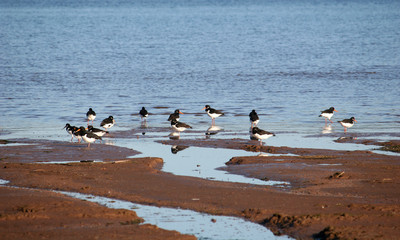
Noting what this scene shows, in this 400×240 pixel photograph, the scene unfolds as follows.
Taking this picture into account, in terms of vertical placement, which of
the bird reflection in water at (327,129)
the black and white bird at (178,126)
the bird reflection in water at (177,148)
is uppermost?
the black and white bird at (178,126)

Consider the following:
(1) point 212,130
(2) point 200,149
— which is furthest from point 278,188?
(1) point 212,130

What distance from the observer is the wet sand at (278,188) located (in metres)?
11.8

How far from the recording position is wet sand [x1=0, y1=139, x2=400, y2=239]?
38.8 feet

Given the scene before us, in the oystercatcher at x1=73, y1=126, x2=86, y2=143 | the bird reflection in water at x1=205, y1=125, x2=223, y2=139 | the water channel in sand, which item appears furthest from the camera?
the bird reflection in water at x1=205, y1=125, x2=223, y2=139

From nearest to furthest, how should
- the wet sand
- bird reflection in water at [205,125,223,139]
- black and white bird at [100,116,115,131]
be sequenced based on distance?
the wet sand, bird reflection in water at [205,125,223,139], black and white bird at [100,116,115,131]

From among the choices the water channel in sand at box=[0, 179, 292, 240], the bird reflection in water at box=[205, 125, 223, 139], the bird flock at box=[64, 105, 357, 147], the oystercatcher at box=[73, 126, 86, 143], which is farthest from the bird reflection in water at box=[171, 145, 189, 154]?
the water channel in sand at box=[0, 179, 292, 240]

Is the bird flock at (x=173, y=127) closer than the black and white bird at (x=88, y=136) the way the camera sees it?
No

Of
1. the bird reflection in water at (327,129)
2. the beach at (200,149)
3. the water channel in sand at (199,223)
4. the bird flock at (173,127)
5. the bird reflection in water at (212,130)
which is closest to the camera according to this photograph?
the water channel in sand at (199,223)

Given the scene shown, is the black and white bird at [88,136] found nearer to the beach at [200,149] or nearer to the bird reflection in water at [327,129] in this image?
the beach at [200,149]

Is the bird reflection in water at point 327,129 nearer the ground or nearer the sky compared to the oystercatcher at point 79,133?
nearer the ground

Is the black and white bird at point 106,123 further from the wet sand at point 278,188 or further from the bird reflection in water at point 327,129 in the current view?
the bird reflection in water at point 327,129

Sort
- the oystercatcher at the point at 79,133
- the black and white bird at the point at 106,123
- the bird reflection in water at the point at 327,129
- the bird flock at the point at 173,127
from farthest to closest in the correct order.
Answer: the bird reflection in water at the point at 327,129
the black and white bird at the point at 106,123
the bird flock at the point at 173,127
the oystercatcher at the point at 79,133

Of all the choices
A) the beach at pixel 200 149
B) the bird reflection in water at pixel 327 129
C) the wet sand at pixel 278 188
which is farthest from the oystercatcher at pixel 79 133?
the bird reflection in water at pixel 327 129

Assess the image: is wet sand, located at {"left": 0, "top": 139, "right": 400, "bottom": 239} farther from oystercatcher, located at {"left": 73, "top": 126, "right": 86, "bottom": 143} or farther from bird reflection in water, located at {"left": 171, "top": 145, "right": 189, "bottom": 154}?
bird reflection in water, located at {"left": 171, "top": 145, "right": 189, "bottom": 154}
